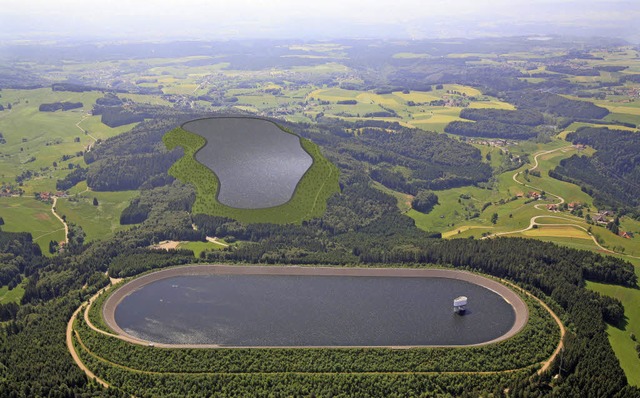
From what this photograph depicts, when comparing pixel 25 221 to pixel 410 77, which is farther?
pixel 410 77

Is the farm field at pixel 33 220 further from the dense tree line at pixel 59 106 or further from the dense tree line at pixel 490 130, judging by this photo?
the dense tree line at pixel 490 130

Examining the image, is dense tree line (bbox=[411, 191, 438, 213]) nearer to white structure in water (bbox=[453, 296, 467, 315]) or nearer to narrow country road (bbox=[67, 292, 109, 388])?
white structure in water (bbox=[453, 296, 467, 315])

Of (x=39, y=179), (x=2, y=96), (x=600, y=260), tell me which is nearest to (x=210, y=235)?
(x=600, y=260)

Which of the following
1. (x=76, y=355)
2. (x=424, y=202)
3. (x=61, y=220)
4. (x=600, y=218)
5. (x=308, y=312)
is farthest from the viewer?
(x=424, y=202)

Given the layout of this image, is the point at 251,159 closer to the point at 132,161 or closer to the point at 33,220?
the point at 33,220

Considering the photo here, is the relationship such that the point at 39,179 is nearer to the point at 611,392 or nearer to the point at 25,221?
the point at 25,221

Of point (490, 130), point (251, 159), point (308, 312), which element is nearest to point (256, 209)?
point (251, 159)
